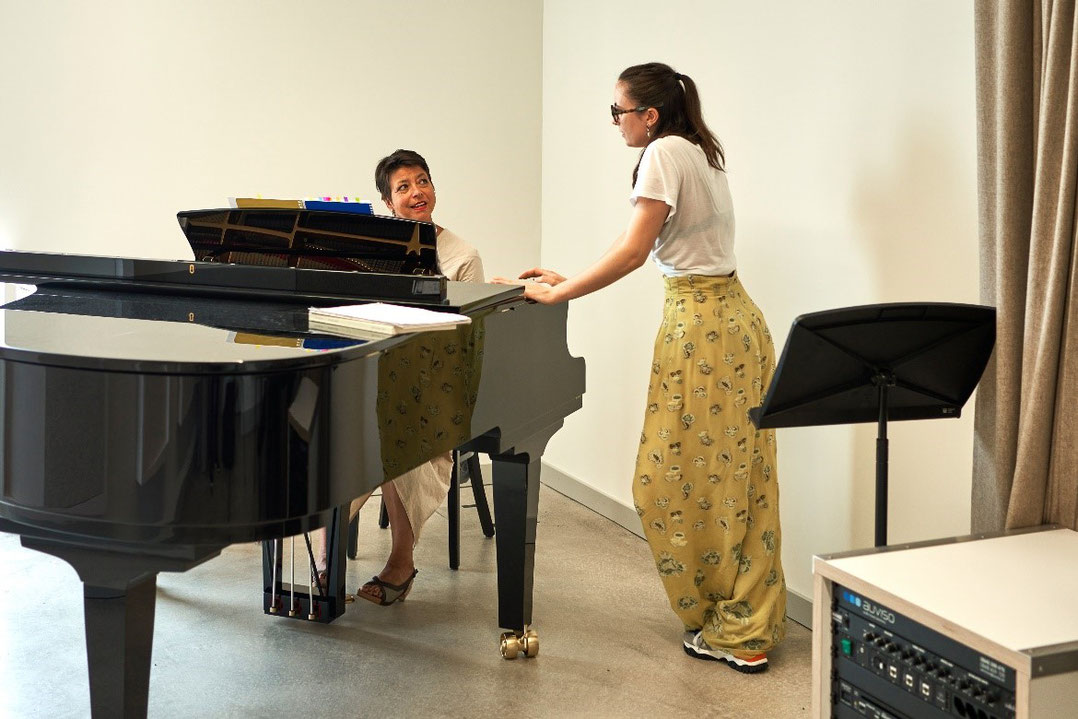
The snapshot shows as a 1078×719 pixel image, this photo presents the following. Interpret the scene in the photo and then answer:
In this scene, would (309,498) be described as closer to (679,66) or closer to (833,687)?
(833,687)

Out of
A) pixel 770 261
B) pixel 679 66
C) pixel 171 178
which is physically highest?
pixel 679 66

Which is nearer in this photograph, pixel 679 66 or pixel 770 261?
pixel 770 261

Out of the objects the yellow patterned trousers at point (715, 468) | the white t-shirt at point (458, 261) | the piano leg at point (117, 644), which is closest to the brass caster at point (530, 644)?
the yellow patterned trousers at point (715, 468)

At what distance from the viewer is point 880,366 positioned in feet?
6.96

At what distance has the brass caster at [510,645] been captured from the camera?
9.66ft

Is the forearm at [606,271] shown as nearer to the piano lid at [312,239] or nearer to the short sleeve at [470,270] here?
the piano lid at [312,239]

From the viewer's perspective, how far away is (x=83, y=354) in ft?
5.82

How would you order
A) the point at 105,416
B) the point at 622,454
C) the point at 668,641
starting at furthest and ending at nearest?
the point at 622,454, the point at 668,641, the point at 105,416

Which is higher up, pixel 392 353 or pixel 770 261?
pixel 770 261

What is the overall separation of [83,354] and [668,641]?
192 cm

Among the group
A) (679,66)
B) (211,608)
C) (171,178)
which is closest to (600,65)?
(679,66)

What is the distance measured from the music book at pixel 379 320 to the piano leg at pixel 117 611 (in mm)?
565

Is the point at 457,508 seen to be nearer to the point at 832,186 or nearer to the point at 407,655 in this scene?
the point at 407,655

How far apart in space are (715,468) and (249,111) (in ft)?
9.28
